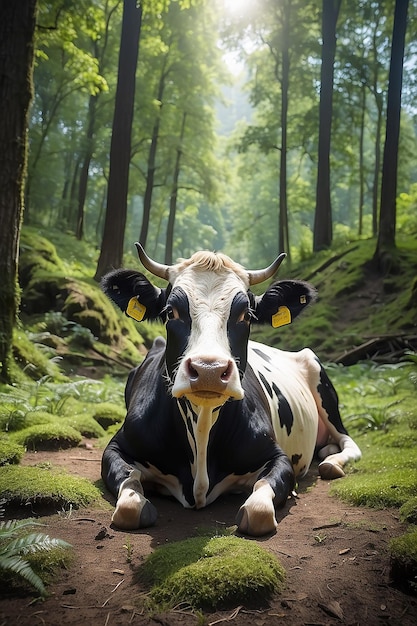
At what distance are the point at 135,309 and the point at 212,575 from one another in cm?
229

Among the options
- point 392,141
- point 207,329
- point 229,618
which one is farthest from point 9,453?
point 392,141

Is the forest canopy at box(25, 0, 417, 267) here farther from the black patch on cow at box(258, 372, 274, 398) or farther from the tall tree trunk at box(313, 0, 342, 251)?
the black patch on cow at box(258, 372, 274, 398)

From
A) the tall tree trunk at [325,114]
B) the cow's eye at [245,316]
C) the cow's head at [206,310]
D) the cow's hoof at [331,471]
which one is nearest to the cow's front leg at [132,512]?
the cow's head at [206,310]

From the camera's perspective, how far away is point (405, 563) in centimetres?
223

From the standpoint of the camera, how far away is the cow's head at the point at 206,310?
2803 millimetres

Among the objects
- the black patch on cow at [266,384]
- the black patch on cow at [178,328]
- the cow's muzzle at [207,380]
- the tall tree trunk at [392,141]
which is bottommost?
the black patch on cow at [266,384]

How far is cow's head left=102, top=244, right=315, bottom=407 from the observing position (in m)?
2.80

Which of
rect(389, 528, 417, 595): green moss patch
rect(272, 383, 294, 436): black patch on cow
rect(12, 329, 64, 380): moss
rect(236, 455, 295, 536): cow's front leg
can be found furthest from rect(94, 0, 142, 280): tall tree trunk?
rect(389, 528, 417, 595): green moss patch

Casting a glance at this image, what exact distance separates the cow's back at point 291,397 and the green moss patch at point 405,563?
7.14 ft

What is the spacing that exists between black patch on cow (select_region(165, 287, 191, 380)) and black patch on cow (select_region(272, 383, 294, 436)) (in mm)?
1605

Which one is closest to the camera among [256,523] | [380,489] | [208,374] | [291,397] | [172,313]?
[208,374]

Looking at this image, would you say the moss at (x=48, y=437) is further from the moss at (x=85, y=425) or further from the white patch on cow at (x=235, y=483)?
the white patch on cow at (x=235, y=483)

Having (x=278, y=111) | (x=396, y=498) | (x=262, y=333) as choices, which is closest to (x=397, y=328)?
(x=262, y=333)

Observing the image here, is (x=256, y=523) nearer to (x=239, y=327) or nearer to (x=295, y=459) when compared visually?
(x=239, y=327)
